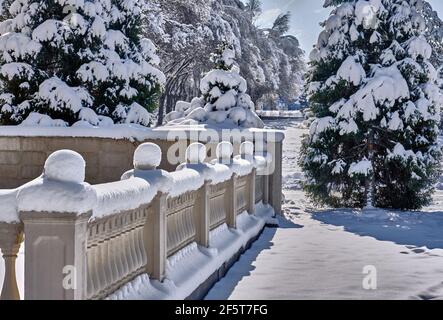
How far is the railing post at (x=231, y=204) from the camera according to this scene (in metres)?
9.27

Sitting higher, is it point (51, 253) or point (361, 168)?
point (51, 253)

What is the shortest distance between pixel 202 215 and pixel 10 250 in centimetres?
373

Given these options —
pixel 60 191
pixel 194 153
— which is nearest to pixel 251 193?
pixel 194 153

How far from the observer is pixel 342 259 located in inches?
357

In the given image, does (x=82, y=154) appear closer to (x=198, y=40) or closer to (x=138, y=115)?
(x=138, y=115)

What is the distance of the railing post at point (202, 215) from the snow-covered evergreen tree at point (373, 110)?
10.5 meters

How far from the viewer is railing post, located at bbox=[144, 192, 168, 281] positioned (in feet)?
17.0

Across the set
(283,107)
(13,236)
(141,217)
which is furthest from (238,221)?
(283,107)

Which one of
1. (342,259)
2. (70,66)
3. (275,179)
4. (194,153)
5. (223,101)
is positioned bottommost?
(342,259)

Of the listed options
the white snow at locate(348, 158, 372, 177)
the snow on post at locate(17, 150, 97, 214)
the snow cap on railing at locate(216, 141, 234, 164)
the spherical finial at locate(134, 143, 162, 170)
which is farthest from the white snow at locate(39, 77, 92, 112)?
the snow on post at locate(17, 150, 97, 214)

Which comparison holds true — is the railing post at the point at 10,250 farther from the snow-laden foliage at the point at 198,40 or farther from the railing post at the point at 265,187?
the snow-laden foliage at the point at 198,40

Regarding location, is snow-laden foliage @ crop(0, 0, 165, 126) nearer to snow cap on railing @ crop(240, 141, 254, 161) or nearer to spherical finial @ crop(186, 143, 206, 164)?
snow cap on railing @ crop(240, 141, 254, 161)

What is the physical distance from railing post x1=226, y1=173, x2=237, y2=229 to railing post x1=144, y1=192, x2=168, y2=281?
4.00 meters

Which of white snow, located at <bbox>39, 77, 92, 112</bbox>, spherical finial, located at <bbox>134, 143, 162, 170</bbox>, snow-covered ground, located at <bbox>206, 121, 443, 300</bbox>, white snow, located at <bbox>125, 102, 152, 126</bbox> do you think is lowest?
snow-covered ground, located at <bbox>206, 121, 443, 300</bbox>
